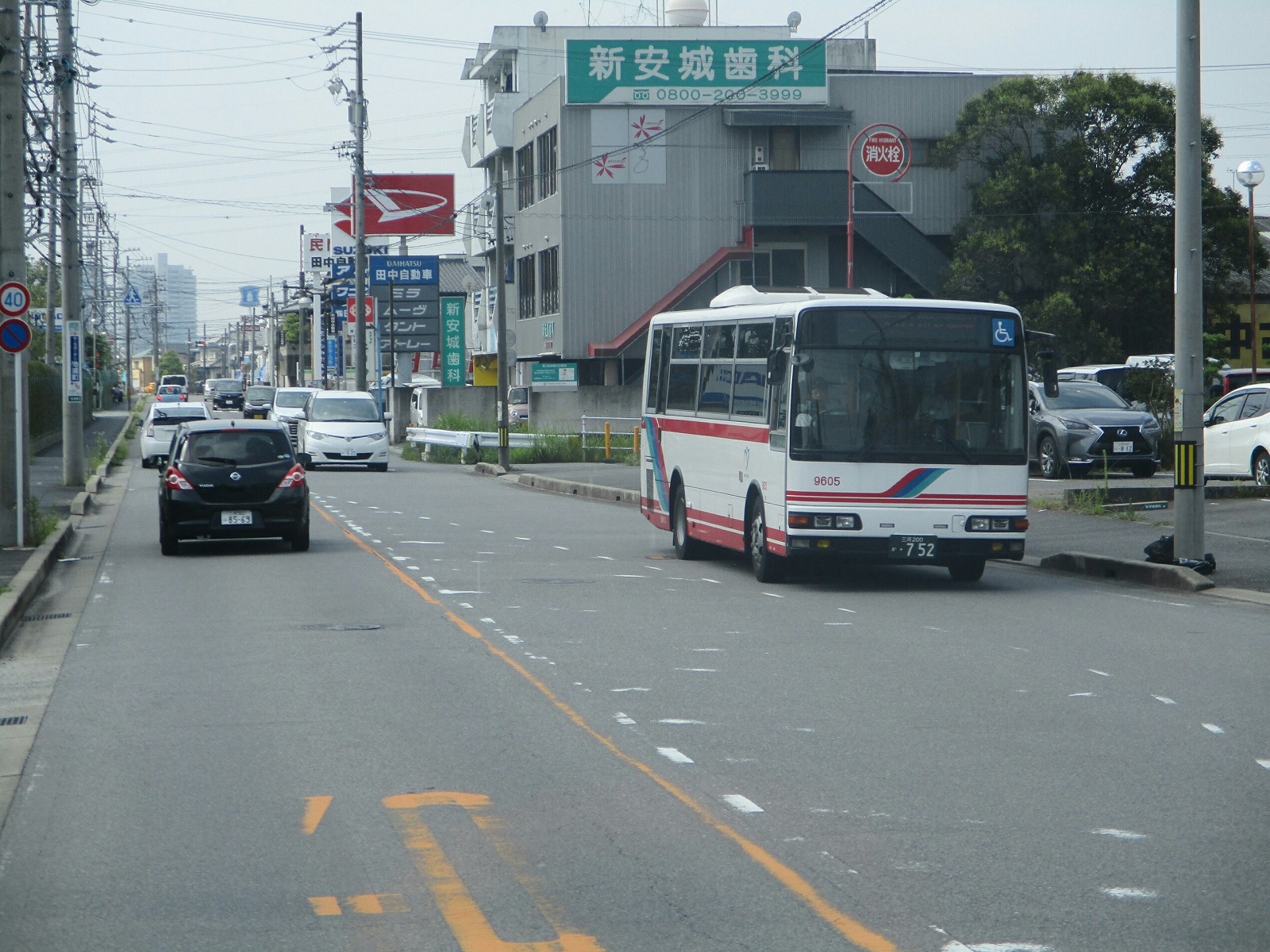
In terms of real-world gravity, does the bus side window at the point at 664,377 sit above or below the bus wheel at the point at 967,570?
above

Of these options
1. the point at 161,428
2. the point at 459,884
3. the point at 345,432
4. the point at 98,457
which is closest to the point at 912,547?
the point at 459,884

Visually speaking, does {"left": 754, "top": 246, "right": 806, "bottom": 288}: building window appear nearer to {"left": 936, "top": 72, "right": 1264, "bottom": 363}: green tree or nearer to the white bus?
{"left": 936, "top": 72, "right": 1264, "bottom": 363}: green tree

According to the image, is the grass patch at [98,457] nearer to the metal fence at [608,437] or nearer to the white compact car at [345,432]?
the white compact car at [345,432]

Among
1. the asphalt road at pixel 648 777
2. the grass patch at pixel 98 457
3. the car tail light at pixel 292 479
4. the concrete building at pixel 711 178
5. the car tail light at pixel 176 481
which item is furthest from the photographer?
the concrete building at pixel 711 178

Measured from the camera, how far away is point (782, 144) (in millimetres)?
51562

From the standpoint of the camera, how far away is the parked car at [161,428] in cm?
3919

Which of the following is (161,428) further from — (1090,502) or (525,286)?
(1090,502)

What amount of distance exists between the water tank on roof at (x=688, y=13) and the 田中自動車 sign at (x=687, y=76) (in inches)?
324

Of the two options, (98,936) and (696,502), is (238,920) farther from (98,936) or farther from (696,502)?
(696,502)

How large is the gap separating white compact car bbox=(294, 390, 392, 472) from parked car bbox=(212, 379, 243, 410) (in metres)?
50.8

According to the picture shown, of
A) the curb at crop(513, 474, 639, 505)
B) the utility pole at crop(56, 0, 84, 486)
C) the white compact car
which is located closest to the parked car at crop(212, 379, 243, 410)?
the white compact car

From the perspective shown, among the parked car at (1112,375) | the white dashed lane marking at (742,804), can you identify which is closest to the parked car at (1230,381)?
the parked car at (1112,375)

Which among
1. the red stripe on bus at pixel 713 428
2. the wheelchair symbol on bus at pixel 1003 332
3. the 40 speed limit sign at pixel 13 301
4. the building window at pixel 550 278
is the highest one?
the building window at pixel 550 278

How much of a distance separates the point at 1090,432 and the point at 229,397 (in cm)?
6892
